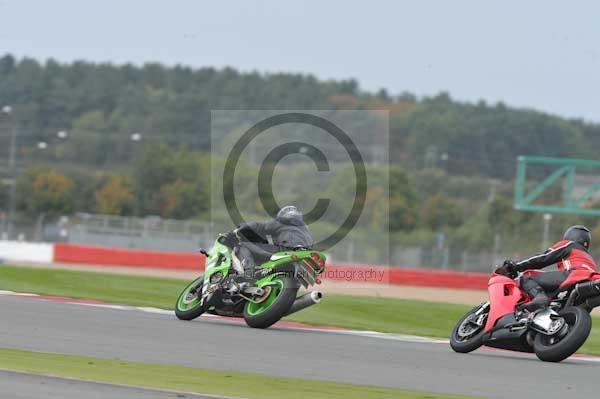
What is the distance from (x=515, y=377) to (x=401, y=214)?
68082 mm

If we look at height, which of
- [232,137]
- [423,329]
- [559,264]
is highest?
[232,137]

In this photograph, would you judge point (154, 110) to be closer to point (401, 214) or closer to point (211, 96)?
point (211, 96)

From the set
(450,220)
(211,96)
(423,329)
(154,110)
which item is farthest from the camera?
(211,96)

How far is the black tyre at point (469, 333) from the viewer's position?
44.2ft

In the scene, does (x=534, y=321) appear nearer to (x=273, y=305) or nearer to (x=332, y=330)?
(x=273, y=305)

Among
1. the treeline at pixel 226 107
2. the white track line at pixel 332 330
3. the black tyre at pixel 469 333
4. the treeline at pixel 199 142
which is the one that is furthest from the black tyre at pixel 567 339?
the treeline at pixel 226 107

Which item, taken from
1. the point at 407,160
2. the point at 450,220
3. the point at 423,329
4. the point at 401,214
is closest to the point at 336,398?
the point at 423,329

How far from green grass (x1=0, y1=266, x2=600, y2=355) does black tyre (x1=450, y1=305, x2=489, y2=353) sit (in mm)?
2659

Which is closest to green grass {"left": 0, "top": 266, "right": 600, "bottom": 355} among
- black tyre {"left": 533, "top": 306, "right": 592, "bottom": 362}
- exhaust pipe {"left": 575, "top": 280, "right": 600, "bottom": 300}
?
exhaust pipe {"left": 575, "top": 280, "right": 600, "bottom": 300}

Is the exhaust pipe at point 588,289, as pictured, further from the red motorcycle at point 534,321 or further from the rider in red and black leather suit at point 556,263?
the rider in red and black leather suit at point 556,263

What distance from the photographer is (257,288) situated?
590 inches

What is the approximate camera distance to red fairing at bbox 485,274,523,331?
13312mm

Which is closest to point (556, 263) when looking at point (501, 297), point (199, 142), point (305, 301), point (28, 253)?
point (501, 297)

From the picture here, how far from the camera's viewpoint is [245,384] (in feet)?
31.7
